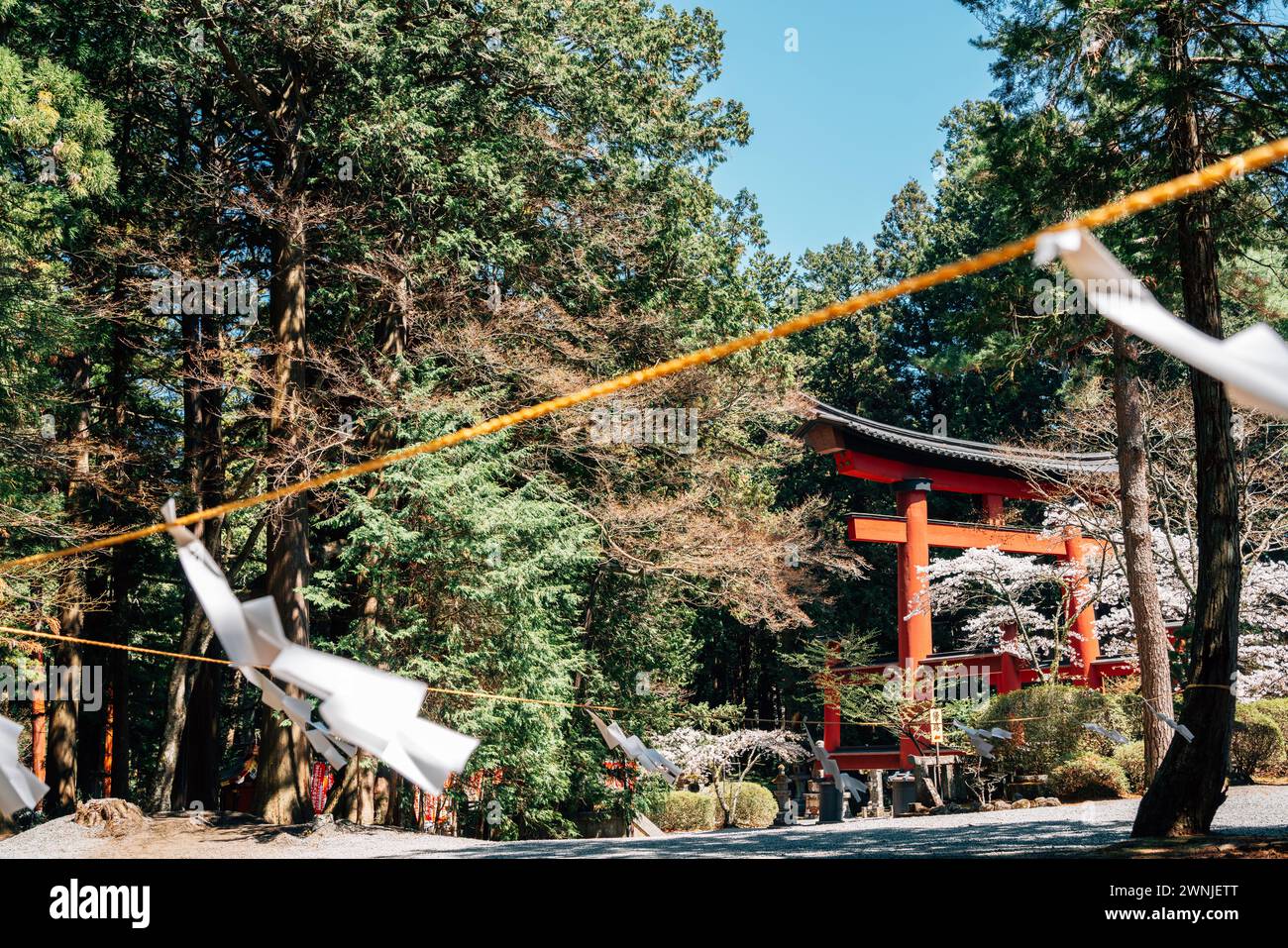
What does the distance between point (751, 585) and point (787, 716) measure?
16423mm

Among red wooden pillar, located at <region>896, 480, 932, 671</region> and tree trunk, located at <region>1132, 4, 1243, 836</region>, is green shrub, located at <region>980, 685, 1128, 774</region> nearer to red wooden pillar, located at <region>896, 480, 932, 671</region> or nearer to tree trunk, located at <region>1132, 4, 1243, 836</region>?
red wooden pillar, located at <region>896, 480, 932, 671</region>

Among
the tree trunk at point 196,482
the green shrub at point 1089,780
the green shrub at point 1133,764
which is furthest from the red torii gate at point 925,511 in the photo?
the tree trunk at point 196,482

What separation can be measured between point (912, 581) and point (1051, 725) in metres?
5.43

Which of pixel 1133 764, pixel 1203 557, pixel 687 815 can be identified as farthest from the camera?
pixel 687 815

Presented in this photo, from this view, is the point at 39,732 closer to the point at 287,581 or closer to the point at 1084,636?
the point at 287,581

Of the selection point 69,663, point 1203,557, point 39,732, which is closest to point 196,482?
point 69,663

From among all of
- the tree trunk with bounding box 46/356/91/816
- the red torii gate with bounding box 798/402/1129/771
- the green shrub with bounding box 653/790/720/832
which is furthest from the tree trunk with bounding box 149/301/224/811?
the red torii gate with bounding box 798/402/1129/771

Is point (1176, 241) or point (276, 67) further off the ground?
point (276, 67)

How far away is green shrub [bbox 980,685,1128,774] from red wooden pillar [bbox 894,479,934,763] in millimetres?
3692

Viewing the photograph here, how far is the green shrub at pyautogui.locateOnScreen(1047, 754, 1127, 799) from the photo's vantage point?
48.9ft

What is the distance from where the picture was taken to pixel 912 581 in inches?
834

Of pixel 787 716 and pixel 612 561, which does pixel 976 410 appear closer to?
pixel 787 716

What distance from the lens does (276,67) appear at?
14.0 m

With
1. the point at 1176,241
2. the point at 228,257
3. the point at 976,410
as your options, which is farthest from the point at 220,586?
the point at 976,410
